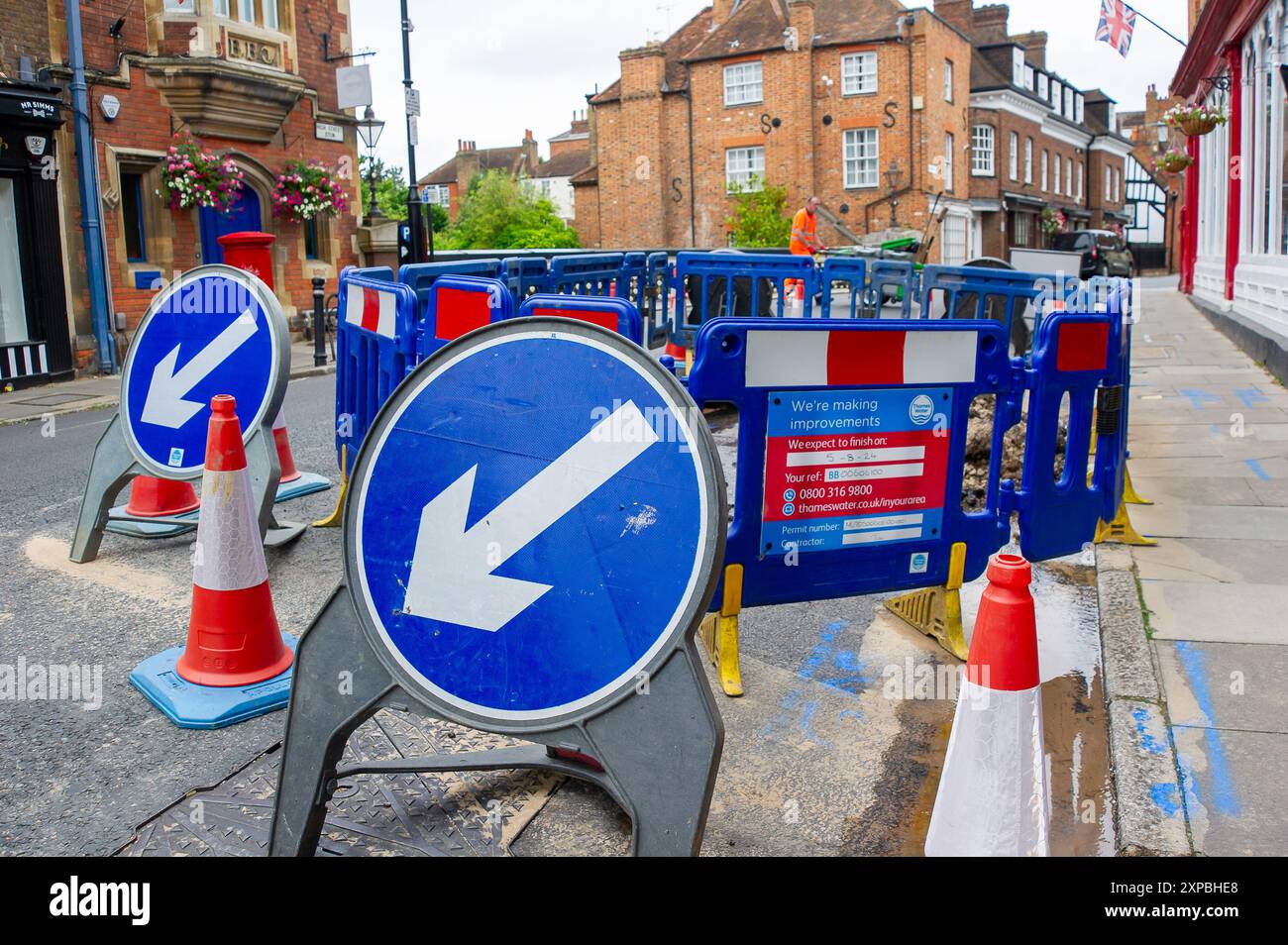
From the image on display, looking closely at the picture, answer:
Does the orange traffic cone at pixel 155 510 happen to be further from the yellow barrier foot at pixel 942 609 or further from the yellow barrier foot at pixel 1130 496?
the yellow barrier foot at pixel 1130 496

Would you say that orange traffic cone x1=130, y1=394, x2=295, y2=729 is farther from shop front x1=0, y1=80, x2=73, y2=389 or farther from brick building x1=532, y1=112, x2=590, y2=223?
brick building x1=532, y1=112, x2=590, y2=223

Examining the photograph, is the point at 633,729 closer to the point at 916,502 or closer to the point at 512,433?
the point at 512,433

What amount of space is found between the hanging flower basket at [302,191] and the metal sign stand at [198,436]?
14890 millimetres

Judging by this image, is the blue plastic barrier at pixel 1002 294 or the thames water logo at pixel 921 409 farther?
the blue plastic barrier at pixel 1002 294

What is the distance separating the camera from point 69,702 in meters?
4.00

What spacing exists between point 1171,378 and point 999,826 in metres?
11.4

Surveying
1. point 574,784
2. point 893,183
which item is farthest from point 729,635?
point 893,183

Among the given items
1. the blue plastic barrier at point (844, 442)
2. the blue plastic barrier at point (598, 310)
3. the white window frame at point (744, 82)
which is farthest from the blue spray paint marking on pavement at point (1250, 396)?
the white window frame at point (744, 82)

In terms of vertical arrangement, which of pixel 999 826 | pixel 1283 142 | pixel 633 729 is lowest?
pixel 999 826

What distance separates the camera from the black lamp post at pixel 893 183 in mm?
39469

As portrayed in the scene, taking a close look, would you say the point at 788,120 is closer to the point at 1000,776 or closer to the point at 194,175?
the point at 194,175

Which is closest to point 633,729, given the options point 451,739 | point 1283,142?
point 451,739

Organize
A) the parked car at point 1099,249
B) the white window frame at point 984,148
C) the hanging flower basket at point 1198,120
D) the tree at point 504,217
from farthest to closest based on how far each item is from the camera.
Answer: the tree at point 504,217 → the white window frame at point 984,148 → the parked car at point 1099,249 → the hanging flower basket at point 1198,120

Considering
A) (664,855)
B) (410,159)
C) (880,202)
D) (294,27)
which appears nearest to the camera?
(664,855)
